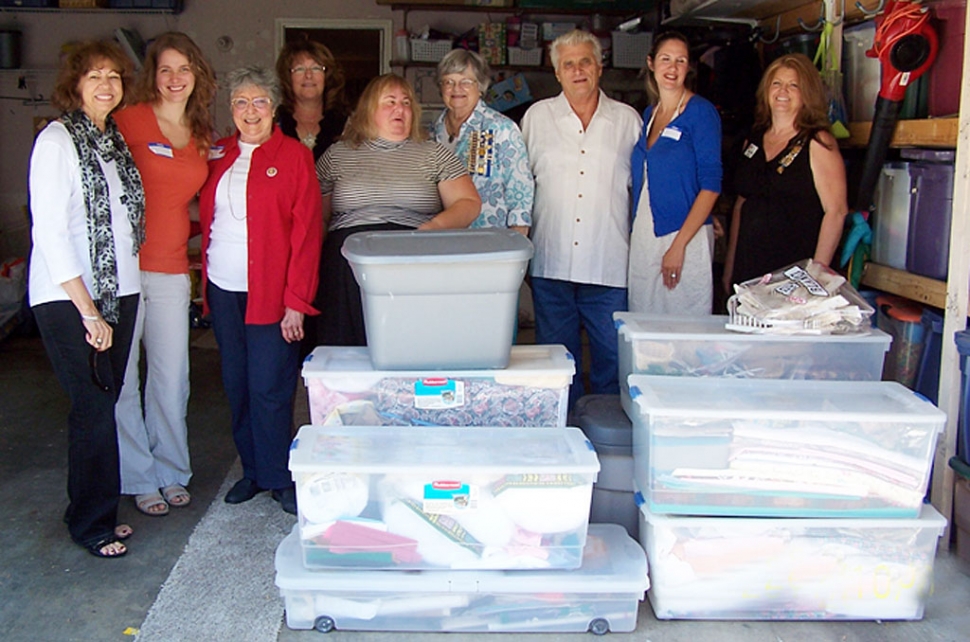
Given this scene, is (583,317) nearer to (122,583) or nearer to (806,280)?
(806,280)

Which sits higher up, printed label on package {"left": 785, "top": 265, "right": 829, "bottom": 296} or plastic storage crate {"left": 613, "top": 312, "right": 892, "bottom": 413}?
printed label on package {"left": 785, "top": 265, "right": 829, "bottom": 296}

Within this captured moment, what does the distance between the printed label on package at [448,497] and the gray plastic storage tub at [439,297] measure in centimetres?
38

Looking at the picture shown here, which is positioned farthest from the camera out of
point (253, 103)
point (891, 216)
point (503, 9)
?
point (503, 9)

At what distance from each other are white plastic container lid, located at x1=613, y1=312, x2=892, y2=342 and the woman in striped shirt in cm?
66

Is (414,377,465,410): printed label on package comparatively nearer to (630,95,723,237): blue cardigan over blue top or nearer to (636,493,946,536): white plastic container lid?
(636,493,946,536): white plastic container lid

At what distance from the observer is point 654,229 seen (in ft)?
11.3

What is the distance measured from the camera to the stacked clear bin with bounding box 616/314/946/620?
2422 millimetres

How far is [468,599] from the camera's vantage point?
95.3 inches

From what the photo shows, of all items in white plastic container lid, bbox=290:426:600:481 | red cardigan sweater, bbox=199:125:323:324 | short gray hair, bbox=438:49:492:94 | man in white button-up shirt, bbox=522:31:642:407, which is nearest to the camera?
white plastic container lid, bbox=290:426:600:481

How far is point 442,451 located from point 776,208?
5.29ft

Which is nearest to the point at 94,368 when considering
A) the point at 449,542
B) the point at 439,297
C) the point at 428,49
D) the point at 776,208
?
the point at 439,297

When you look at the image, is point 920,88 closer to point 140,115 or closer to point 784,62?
point 784,62

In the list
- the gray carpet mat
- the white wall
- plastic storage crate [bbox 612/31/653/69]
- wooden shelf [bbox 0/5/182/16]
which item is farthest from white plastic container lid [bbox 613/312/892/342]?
wooden shelf [bbox 0/5/182/16]

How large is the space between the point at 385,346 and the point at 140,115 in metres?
1.14
